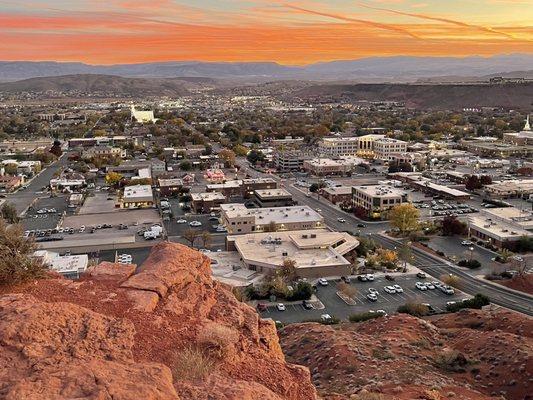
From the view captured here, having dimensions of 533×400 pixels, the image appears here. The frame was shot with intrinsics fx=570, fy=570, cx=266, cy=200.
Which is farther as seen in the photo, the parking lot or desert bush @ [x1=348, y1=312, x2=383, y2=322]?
the parking lot

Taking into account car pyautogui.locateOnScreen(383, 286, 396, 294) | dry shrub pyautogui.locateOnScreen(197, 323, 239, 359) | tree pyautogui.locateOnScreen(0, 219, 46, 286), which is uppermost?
tree pyautogui.locateOnScreen(0, 219, 46, 286)

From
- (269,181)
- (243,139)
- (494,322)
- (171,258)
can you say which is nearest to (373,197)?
(269,181)

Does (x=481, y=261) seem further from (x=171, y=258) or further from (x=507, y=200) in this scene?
(x=171, y=258)

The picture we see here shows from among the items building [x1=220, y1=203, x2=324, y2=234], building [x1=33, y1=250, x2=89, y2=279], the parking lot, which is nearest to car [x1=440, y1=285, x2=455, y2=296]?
the parking lot

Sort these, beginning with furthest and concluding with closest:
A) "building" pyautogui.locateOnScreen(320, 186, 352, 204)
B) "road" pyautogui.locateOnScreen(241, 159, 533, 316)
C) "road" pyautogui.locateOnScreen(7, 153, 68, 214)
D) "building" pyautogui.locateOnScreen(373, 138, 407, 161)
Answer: "building" pyautogui.locateOnScreen(373, 138, 407, 161) < "road" pyautogui.locateOnScreen(7, 153, 68, 214) < "building" pyautogui.locateOnScreen(320, 186, 352, 204) < "road" pyautogui.locateOnScreen(241, 159, 533, 316)

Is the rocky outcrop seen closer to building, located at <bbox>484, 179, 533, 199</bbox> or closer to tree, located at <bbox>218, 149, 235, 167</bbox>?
building, located at <bbox>484, 179, 533, 199</bbox>
